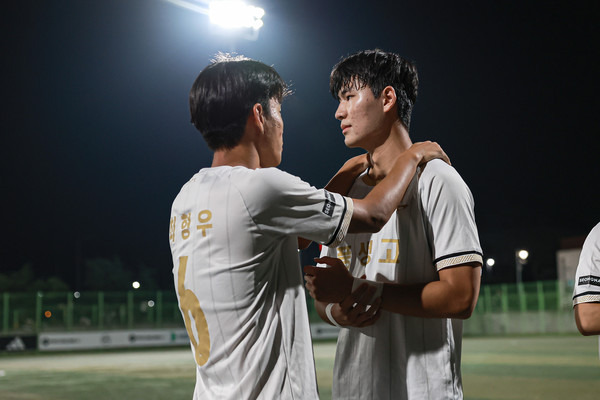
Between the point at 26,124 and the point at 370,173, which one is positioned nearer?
the point at 370,173

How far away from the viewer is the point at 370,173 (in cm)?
324

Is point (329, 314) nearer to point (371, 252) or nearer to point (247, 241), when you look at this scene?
point (371, 252)

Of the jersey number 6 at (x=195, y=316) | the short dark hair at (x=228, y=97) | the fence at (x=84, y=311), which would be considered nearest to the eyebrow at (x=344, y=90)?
the short dark hair at (x=228, y=97)

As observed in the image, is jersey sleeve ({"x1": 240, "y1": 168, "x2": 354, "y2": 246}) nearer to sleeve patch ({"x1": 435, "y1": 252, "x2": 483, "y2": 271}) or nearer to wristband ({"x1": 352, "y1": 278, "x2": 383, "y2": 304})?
wristband ({"x1": 352, "y1": 278, "x2": 383, "y2": 304})

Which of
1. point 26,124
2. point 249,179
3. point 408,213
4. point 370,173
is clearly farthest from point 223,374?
point 26,124

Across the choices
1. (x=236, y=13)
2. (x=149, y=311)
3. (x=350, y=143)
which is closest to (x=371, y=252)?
(x=350, y=143)

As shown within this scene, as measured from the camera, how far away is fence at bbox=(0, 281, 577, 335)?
27.1 m

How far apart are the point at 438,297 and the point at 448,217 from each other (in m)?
0.31

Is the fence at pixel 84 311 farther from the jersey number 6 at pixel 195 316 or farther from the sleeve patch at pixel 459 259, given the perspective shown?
the sleeve patch at pixel 459 259

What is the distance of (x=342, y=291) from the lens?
2.62 metres

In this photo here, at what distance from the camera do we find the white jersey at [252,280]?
2422mm

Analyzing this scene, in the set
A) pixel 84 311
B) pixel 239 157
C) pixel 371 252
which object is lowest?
pixel 84 311

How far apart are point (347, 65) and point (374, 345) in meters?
1.23

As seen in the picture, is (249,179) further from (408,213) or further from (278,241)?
(408,213)
